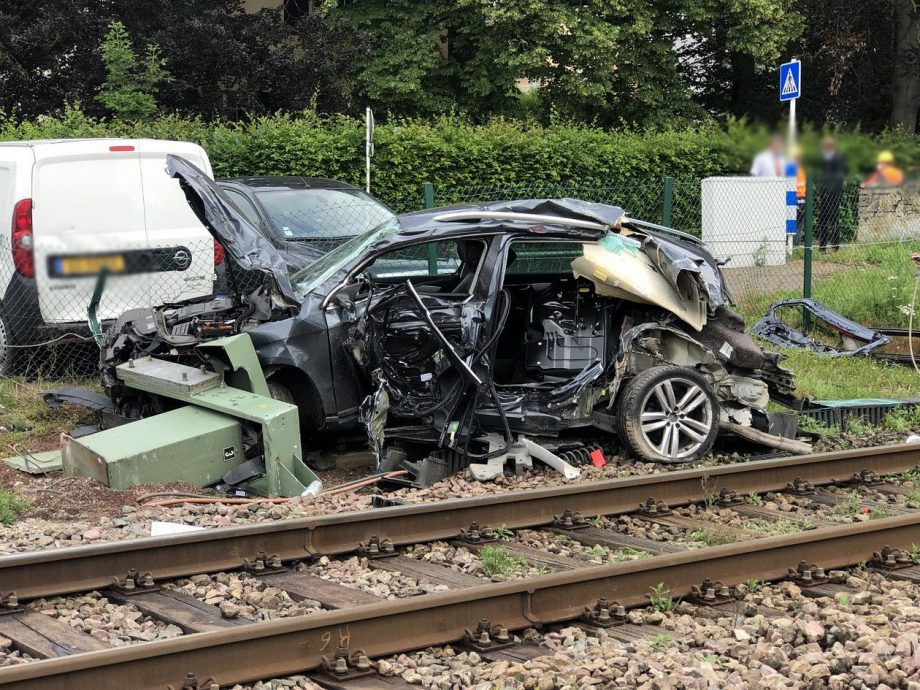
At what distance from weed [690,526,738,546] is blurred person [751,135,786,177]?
2559mm

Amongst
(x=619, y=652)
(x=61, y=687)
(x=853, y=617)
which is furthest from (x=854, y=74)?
(x=61, y=687)

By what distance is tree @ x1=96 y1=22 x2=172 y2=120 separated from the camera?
18.0 meters

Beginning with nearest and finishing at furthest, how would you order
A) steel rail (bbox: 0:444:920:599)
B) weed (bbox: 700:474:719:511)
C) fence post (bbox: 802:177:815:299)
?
steel rail (bbox: 0:444:920:599) < weed (bbox: 700:474:719:511) < fence post (bbox: 802:177:815:299)

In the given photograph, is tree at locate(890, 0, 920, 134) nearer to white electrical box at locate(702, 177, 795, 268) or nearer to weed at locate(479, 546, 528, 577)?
weed at locate(479, 546, 528, 577)

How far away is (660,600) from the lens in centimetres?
562

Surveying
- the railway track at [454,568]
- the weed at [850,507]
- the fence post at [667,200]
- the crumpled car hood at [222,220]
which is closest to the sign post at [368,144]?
the fence post at [667,200]

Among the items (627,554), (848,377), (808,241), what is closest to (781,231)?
(808,241)

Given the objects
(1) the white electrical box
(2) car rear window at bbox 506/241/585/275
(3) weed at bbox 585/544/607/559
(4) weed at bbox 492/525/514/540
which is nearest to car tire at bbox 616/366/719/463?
(2) car rear window at bbox 506/241/585/275

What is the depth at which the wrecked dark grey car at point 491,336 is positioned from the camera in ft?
27.3

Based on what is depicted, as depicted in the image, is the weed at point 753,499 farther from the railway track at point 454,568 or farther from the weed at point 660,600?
the weed at point 660,600

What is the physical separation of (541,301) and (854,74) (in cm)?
298

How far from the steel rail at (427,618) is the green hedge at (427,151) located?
819cm

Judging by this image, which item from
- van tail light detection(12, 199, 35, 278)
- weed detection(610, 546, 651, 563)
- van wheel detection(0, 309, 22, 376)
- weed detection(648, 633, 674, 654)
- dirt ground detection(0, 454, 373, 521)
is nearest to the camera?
weed detection(648, 633, 674, 654)

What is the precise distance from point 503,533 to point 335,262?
123 inches
